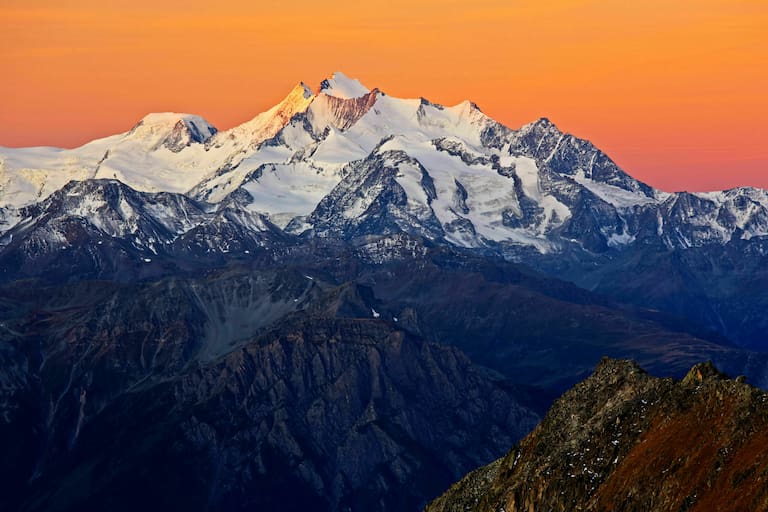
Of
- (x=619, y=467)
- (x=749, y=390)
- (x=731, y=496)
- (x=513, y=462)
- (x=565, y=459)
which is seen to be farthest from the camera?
(x=513, y=462)

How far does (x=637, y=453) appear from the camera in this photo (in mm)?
145000

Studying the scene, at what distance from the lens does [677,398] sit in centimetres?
14812

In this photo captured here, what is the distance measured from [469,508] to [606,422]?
75.7 feet

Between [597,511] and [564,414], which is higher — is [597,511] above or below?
below

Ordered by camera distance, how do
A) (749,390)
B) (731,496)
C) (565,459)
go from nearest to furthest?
(731,496), (749,390), (565,459)

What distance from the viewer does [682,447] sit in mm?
137000

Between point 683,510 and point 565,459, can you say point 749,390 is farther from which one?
point 565,459

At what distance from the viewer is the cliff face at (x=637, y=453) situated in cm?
12756

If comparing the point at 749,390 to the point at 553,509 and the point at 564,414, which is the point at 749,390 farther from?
the point at 564,414

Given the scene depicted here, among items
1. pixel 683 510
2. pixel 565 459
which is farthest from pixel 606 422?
pixel 683 510

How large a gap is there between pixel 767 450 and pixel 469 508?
5587 centimetres

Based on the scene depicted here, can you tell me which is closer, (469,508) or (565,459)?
(565,459)

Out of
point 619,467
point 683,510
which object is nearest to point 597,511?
point 619,467

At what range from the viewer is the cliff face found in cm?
12756
